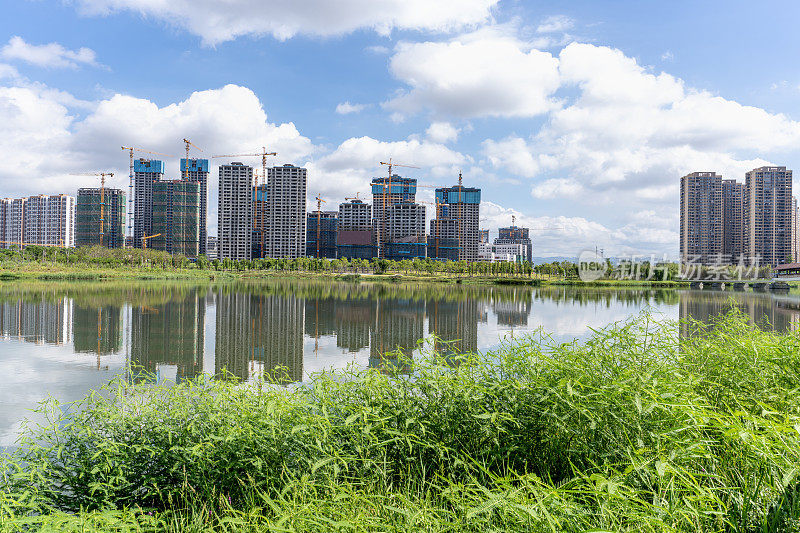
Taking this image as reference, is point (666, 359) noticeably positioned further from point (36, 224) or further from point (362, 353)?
point (36, 224)

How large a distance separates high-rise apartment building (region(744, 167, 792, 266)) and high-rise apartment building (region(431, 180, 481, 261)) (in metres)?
65.2

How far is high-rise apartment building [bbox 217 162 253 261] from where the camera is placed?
11869 centimetres

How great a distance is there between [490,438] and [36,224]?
17328 cm

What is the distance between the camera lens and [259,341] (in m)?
15.1

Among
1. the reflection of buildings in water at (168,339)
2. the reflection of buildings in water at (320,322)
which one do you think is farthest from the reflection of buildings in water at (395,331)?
the reflection of buildings in water at (168,339)

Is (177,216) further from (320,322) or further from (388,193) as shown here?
(320,322)

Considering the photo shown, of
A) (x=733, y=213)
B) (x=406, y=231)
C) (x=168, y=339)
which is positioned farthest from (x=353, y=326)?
(x=406, y=231)

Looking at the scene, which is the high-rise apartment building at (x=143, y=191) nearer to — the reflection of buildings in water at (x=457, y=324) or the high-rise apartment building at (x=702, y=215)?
the reflection of buildings in water at (x=457, y=324)

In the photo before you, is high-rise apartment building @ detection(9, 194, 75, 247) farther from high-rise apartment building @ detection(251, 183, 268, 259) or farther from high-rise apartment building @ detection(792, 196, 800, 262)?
high-rise apartment building @ detection(792, 196, 800, 262)

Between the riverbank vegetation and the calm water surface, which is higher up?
the riverbank vegetation

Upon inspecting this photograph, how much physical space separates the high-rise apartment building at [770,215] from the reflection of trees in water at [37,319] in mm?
106723

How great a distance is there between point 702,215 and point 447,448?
11220 centimetres

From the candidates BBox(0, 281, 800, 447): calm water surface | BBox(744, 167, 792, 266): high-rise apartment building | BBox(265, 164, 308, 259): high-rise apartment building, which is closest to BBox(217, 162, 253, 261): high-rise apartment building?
BBox(265, 164, 308, 259): high-rise apartment building

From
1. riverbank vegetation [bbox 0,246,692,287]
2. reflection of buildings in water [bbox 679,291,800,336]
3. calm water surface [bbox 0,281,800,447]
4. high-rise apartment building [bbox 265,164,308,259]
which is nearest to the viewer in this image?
calm water surface [bbox 0,281,800,447]
